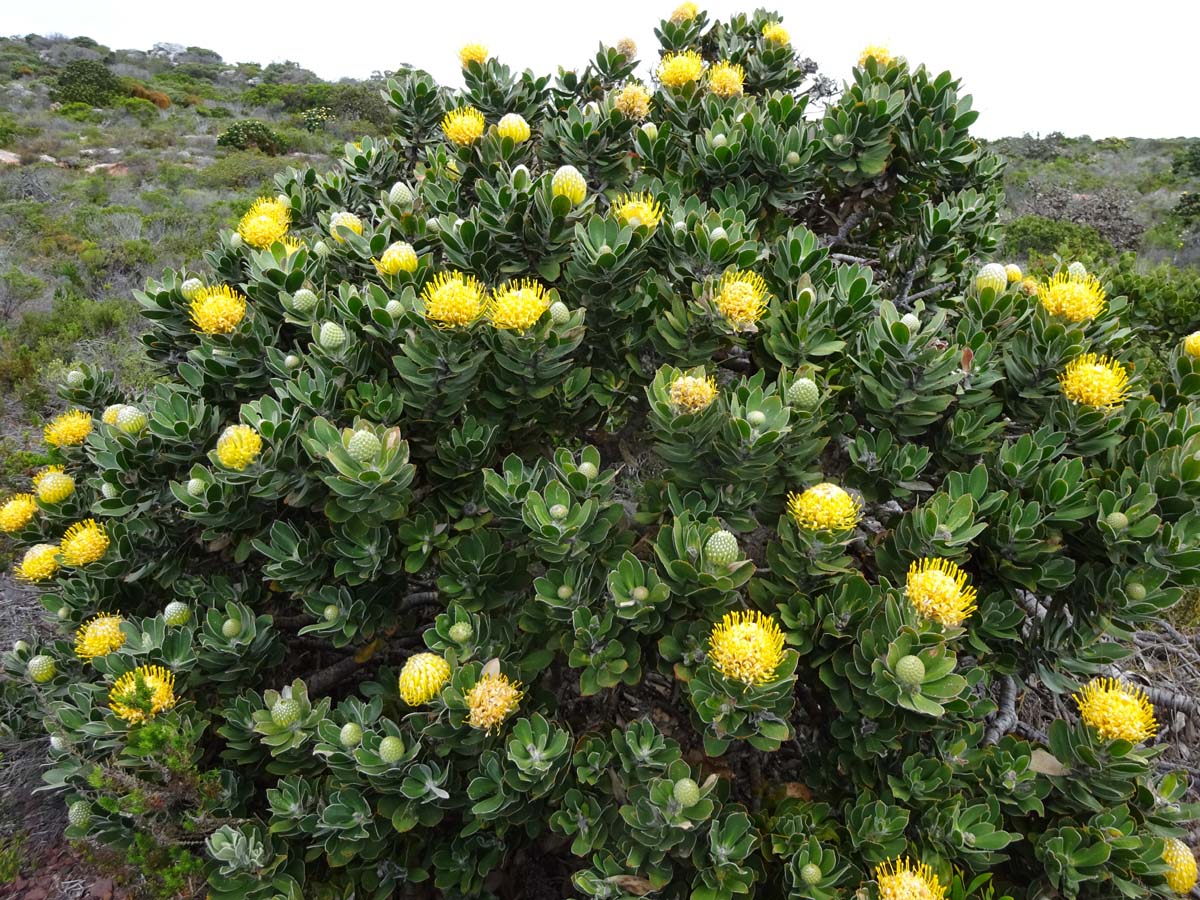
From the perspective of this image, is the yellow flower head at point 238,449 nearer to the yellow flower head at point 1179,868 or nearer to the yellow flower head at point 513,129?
the yellow flower head at point 513,129

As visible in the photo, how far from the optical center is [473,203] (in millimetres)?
2852

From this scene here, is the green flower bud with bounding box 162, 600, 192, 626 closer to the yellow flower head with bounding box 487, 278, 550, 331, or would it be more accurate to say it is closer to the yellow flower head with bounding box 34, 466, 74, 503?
the yellow flower head with bounding box 34, 466, 74, 503

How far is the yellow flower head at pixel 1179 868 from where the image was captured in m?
1.87

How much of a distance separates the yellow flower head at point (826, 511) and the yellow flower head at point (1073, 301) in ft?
3.49

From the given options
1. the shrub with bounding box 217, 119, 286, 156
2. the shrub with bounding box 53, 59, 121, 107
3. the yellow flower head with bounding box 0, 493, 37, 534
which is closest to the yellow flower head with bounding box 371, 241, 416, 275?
the yellow flower head with bounding box 0, 493, 37, 534

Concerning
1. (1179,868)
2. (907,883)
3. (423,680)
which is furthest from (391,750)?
(1179,868)

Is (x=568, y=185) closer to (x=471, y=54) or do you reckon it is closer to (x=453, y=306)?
(x=453, y=306)

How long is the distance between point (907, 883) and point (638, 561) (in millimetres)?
1027

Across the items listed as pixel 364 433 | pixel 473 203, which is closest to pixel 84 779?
pixel 364 433

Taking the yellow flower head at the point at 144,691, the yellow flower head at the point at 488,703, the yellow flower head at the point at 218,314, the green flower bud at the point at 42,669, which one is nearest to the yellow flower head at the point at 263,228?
the yellow flower head at the point at 218,314

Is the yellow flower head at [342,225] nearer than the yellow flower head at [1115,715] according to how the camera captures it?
No

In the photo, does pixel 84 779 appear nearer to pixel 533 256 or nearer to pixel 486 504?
pixel 486 504

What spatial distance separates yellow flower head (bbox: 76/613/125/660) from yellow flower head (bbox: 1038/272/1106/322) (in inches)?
132

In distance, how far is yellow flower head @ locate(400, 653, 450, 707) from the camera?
180cm
